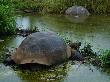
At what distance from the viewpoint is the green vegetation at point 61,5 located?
18453mm

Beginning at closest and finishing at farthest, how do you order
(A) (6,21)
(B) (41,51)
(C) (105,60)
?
(B) (41,51) → (C) (105,60) → (A) (6,21)

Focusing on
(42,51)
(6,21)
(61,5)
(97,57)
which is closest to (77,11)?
(61,5)

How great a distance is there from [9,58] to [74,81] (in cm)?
179

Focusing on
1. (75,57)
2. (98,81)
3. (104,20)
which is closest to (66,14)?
Result: (104,20)

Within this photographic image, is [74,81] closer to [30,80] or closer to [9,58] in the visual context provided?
[30,80]

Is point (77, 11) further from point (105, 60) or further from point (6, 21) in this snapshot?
point (105, 60)

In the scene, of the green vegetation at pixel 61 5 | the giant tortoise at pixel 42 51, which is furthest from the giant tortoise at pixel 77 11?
the giant tortoise at pixel 42 51

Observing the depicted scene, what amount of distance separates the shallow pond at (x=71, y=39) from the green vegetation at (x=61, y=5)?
1298 mm

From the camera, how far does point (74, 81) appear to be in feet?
23.6

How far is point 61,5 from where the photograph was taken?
749 inches

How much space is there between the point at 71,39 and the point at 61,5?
8.11 m

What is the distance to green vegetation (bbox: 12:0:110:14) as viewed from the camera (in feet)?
60.5

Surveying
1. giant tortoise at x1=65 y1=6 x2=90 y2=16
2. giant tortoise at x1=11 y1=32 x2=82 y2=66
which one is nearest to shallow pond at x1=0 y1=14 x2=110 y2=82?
giant tortoise at x1=11 y1=32 x2=82 y2=66

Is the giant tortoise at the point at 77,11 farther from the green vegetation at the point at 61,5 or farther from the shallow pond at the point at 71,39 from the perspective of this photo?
the shallow pond at the point at 71,39
